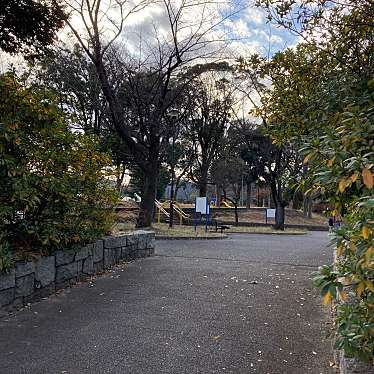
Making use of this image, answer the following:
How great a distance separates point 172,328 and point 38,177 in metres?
2.34

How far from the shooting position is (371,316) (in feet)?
6.59

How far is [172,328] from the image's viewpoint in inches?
144

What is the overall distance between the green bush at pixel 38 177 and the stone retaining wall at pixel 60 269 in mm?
191

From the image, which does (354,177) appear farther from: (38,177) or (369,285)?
(38,177)

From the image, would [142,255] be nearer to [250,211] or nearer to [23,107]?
[23,107]

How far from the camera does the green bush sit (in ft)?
14.3

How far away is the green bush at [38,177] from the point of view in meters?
4.36

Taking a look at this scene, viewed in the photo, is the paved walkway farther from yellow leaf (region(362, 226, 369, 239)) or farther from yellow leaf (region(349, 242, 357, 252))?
yellow leaf (region(362, 226, 369, 239))

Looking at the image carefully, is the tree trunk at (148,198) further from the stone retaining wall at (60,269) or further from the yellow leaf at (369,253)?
the yellow leaf at (369,253)

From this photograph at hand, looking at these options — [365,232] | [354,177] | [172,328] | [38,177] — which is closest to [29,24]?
[38,177]

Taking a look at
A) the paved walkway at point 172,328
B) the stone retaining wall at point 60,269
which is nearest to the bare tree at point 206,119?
the stone retaining wall at point 60,269

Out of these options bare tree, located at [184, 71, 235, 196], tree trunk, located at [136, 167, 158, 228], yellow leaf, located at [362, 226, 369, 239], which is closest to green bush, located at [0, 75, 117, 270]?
yellow leaf, located at [362, 226, 369, 239]

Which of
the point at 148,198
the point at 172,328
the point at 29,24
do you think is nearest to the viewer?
the point at 172,328

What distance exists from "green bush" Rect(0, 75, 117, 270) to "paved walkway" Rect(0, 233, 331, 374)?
73 cm
